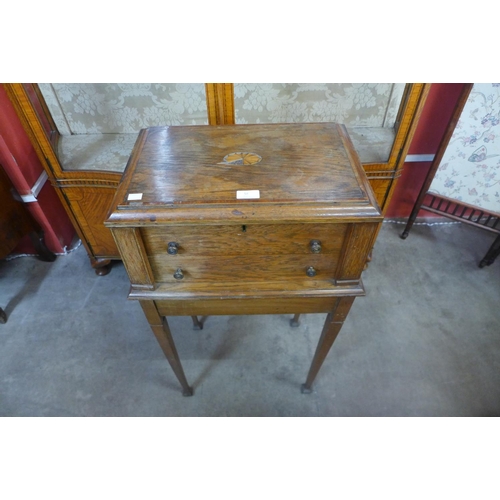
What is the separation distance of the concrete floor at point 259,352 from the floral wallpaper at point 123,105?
91cm

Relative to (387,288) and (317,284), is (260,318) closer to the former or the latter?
(387,288)

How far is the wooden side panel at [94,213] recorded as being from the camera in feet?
5.20

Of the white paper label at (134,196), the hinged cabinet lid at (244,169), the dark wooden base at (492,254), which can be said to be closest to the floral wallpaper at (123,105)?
the hinged cabinet lid at (244,169)

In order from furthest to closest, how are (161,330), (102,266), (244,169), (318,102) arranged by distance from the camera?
(102,266), (318,102), (161,330), (244,169)

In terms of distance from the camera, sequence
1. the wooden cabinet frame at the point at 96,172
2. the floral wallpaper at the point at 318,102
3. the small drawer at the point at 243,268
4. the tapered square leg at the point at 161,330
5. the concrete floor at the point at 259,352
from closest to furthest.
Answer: the small drawer at the point at 243,268
the tapered square leg at the point at 161,330
the wooden cabinet frame at the point at 96,172
the floral wallpaper at the point at 318,102
the concrete floor at the point at 259,352

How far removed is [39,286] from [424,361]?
2162mm

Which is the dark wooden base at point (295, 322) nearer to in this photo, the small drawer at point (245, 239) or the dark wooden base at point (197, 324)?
the dark wooden base at point (197, 324)

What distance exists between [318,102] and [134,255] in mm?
1033

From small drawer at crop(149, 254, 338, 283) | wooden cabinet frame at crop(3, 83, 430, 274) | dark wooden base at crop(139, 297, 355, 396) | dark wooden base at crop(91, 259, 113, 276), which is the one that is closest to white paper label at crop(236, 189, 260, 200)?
small drawer at crop(149, 254, 338, 283)

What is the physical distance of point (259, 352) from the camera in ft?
5.58

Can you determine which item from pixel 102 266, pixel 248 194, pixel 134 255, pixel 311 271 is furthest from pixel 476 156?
pixel 102 266

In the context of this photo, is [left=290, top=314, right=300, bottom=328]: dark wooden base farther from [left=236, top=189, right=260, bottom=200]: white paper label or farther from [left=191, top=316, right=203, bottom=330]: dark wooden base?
[left=236, top=189, right=260, bottom=200]: white paper label

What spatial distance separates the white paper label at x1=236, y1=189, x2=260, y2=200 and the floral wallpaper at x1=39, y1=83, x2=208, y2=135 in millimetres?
725

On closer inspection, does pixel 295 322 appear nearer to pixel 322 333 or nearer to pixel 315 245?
pixel 322 333
